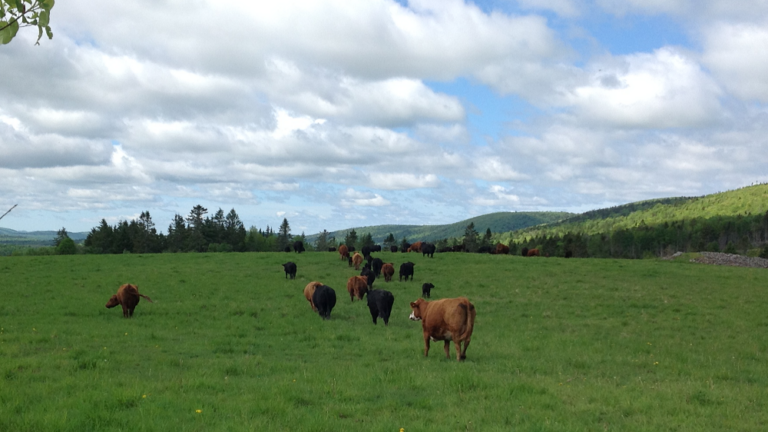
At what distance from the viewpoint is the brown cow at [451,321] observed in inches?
443

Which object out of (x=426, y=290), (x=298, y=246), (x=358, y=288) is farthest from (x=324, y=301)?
(x=298, y=246)

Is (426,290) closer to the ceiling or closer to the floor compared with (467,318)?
closer to the floor

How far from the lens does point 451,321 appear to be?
11.3m

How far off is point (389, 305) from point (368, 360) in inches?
256

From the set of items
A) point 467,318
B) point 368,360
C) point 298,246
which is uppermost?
point 298,246

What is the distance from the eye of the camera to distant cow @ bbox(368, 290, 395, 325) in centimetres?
1830

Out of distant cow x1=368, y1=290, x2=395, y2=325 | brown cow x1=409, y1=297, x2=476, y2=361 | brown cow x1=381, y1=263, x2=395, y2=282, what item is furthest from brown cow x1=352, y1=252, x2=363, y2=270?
brown cow x1=409, y1=297, x2=476, y2=361

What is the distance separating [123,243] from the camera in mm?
87500

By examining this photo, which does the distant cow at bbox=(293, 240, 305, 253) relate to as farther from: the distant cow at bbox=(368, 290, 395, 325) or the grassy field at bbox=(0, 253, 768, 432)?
the distant cow at bbox=(368, 290, 395, 325)

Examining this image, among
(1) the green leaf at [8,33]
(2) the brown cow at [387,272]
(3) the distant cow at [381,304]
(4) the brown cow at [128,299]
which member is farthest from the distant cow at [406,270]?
(1) the green leaf at [8,33]

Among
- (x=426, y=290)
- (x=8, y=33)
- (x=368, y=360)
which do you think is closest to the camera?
(x=8, y=33)

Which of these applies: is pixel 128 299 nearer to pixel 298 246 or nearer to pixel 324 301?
pixel 324 301

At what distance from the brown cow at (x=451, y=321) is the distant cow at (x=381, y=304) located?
5.95m

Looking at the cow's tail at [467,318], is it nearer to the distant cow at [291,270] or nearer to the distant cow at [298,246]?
the distant cow at [291,270]
